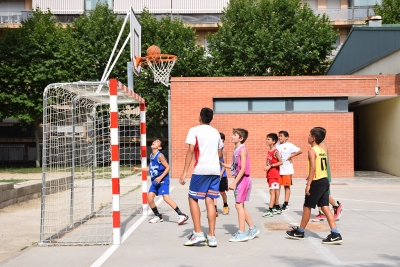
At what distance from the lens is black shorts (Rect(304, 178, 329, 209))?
830 cm

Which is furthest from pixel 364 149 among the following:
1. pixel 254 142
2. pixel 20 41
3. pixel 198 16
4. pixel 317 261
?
pixel 317 261

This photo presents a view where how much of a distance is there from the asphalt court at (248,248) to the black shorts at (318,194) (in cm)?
59

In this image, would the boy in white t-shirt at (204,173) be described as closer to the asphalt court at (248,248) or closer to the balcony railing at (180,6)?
the asphalt court at (248,248)

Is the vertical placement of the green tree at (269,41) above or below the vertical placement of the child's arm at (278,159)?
above

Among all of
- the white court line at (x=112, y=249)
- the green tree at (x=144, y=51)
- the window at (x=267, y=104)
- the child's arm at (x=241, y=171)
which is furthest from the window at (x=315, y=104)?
the child's arm at (x=241, y=171)

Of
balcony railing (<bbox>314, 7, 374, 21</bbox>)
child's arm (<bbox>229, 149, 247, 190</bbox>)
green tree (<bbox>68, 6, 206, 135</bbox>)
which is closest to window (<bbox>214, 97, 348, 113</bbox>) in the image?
green tree (<bbox>68, 6, 206, 135</bbox>)

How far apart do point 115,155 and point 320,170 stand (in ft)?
10.4

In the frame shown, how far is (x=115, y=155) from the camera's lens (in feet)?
27.5

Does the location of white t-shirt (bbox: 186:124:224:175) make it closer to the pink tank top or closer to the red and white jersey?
the pink tank top

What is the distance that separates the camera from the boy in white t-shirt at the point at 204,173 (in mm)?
7969

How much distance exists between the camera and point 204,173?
7.96m

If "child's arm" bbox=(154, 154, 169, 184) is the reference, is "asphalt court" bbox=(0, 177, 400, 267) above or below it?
below

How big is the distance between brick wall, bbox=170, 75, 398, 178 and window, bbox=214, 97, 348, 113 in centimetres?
27

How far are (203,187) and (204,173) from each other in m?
0.21
